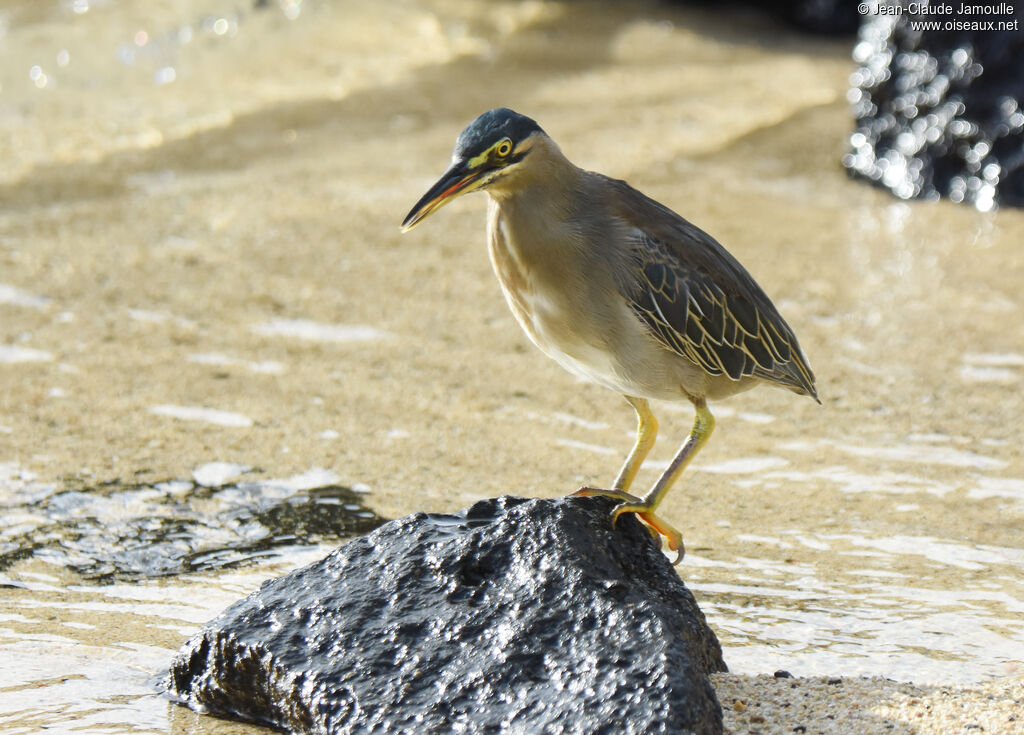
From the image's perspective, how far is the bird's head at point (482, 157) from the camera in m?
3.57

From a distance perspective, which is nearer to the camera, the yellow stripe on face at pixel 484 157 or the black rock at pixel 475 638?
the black rock at pixel 475 638

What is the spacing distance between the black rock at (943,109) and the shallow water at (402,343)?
0.81ft

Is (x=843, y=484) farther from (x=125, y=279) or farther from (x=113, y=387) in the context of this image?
(x=125, y=279)

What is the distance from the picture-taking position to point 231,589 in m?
3.88

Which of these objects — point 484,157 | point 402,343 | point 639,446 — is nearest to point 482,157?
point 484,157

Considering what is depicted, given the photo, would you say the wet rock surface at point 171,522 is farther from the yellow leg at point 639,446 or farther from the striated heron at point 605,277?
the striated heron at point 605,277

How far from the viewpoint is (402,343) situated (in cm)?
573

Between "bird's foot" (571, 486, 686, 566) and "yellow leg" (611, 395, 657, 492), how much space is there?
0.55 feet

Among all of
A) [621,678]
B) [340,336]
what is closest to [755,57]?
[340,336]

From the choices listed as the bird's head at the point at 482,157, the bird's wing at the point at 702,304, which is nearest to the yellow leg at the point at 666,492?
the bird's wing at the point at 702,304

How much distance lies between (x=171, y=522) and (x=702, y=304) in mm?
1791

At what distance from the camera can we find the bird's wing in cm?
381

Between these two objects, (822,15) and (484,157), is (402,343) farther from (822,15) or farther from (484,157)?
(822,15)

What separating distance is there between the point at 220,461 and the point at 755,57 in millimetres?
6525
